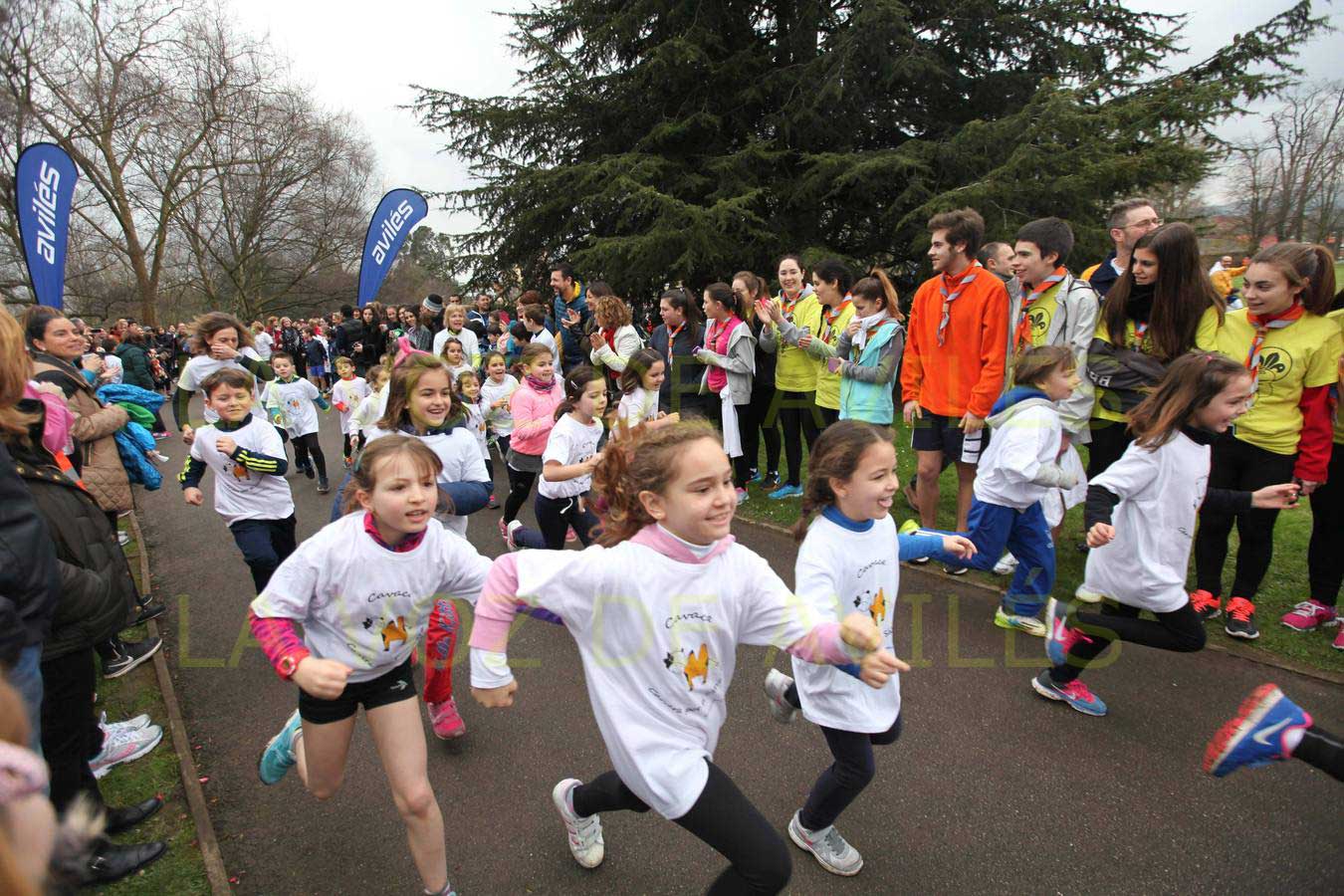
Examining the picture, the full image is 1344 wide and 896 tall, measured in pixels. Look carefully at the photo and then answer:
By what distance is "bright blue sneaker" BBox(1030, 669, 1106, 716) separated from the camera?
11.3 ft

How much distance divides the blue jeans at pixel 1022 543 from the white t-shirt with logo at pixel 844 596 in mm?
1647

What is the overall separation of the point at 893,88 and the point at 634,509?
11.3 meters

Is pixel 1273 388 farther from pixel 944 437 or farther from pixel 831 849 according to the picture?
pixel 831 849

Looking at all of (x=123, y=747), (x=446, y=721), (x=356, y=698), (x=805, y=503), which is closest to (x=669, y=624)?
(x=805, y=503)

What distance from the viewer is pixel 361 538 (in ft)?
8.20

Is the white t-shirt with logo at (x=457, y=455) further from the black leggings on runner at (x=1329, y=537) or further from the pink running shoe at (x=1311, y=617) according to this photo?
the black leggings on runner at (x=1329, y=537)

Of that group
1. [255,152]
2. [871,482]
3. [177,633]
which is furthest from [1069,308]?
[255,152]

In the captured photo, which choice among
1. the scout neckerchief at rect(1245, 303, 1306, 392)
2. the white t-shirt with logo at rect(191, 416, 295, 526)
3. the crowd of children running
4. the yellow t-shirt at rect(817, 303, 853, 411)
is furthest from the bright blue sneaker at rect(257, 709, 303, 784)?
the scout neckerchief at rect(1245, 303, 1306, 392)

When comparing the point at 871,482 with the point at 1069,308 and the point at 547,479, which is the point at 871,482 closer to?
the point at 547,479

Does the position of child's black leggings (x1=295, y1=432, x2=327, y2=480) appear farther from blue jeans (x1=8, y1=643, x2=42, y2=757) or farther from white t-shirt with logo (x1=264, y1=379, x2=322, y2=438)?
blue jeans (x1=8, y1=643, x2=42, y2=757)

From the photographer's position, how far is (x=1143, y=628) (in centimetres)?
316

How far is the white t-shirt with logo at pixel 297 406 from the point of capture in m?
8.16

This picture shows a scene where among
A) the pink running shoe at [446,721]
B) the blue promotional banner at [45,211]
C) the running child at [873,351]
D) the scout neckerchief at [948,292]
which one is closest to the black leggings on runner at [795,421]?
the running child at [873,351]

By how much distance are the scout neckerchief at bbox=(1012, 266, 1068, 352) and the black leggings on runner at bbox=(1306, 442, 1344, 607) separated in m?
1.84
